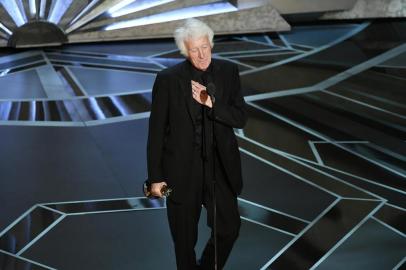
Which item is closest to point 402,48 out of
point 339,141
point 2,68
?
point 339,141

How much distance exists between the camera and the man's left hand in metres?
2.59

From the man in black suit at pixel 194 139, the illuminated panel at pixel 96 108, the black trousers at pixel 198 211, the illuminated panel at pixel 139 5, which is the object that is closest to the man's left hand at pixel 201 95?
the man in black suit at pixel 194 139

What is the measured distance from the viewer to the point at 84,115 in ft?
20.5

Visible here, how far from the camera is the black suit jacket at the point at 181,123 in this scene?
2.74 metres

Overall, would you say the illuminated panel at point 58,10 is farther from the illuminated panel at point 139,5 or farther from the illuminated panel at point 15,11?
Answer: the illuminated panel at point 139,5

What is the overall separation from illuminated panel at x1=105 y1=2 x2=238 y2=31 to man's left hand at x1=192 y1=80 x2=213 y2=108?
711cm

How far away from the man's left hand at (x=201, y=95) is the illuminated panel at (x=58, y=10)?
23.2 feet

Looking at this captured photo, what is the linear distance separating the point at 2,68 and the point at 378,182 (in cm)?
510

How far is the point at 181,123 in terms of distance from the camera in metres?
2.78

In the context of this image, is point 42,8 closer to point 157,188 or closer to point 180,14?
point 180,14

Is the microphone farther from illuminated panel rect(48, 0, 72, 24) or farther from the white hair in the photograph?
illuminated panel rect(48, 0, 72, 24)

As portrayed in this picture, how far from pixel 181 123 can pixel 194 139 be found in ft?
0.30

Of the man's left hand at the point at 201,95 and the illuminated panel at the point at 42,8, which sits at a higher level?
the illuminated panel at the point at 42,8

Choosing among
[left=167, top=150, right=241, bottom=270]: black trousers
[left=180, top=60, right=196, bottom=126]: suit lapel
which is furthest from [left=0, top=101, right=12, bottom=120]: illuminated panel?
[left=180, top=60, right=196, bottom=126]: suit lapel
